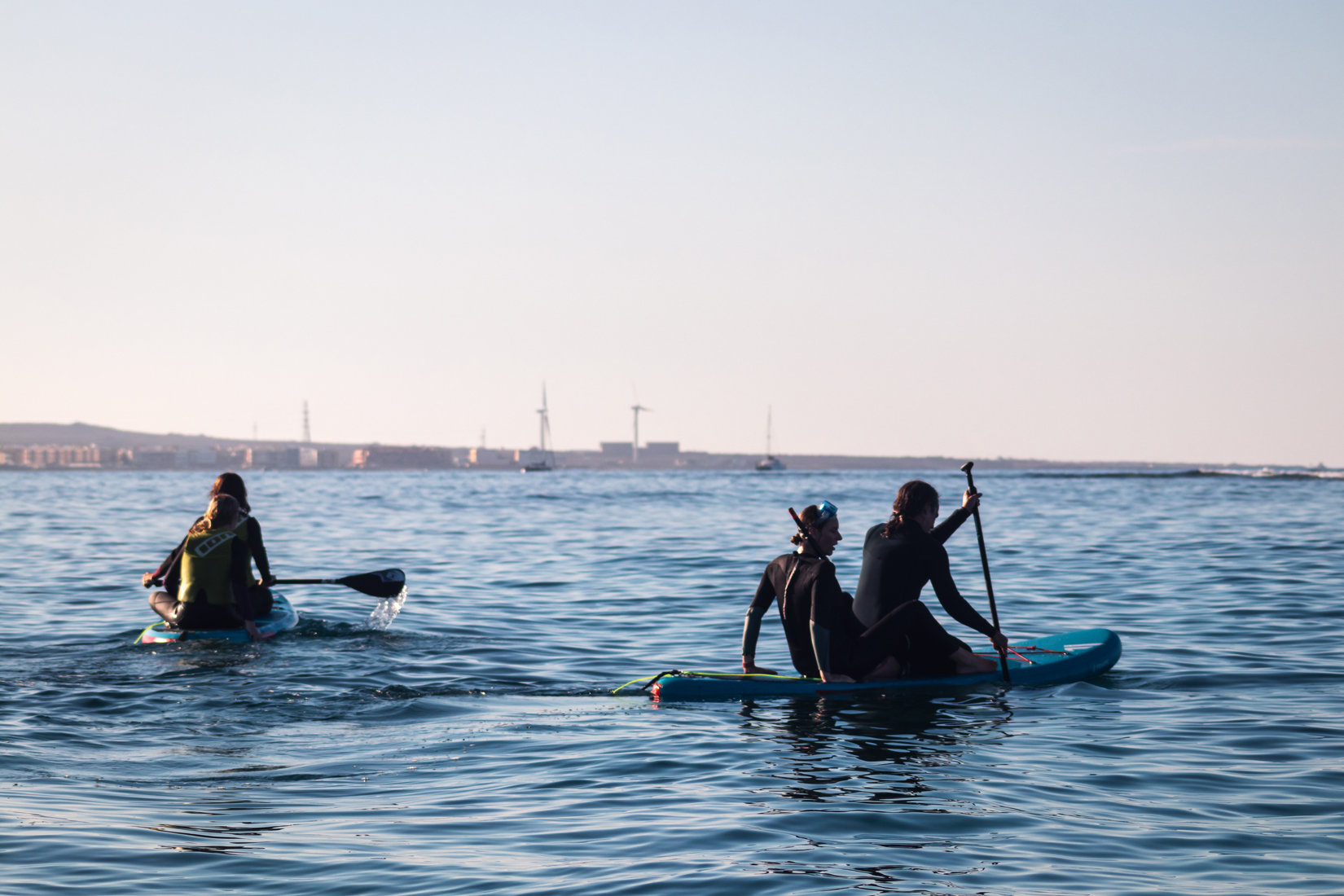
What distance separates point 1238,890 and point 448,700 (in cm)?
694

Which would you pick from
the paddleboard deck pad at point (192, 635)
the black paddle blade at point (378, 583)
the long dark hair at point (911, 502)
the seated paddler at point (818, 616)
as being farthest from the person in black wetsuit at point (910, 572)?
the black paddle blade at point (378, 583)

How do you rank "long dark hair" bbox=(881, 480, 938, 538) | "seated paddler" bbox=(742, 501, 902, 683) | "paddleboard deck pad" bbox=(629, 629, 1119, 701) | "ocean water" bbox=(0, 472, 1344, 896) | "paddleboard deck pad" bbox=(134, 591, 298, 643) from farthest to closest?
"paddleboard deck pad" bbox=(134, 591, 298, 643), "paddleboard deck pad" bbox=(629, 629, 1119, 701), "long dark hair" bbox=(881, 480, 938, 538), "seated paddler" bbox=(742, 501, 902, 683), "ocean water" bbox=(0, 472, 1344, 896)

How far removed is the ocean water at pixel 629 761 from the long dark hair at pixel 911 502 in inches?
62.9

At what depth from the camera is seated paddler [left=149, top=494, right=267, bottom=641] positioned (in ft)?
42.9

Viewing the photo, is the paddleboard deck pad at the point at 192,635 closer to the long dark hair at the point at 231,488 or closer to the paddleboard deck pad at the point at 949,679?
the long dark hair at the point at 231,488

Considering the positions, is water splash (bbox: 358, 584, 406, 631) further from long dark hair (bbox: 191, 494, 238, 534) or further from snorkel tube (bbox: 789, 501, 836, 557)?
snorkel tube (bbox: 789, 501, 836, 557)

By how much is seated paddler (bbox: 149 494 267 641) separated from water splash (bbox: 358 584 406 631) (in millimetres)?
2602

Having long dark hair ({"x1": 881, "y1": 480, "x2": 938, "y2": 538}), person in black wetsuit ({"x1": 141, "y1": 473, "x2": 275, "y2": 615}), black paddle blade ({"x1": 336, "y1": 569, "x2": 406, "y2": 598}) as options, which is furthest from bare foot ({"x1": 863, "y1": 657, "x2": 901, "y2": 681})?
black paddle blade ({"x1": 336, "y1": 569, "x2": 406, "y2": 598})

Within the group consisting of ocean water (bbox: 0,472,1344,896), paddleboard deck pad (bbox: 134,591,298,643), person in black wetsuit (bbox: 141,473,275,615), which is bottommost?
ocean water (bbox: 0,472,1344,896)

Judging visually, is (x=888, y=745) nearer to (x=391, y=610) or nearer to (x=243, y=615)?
(x=243, y=615)

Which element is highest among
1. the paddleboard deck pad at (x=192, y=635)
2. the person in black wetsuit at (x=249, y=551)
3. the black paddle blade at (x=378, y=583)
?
the person in black wetsuit at (x=249, y=551)

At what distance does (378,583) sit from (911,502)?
8.50 meters

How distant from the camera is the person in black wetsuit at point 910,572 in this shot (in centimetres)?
981

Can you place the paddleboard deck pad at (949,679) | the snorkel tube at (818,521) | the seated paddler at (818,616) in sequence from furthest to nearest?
the paddleboard deck pad at (949,679), the seated paddler at (818,616), the snorkel tube at (818,521)
